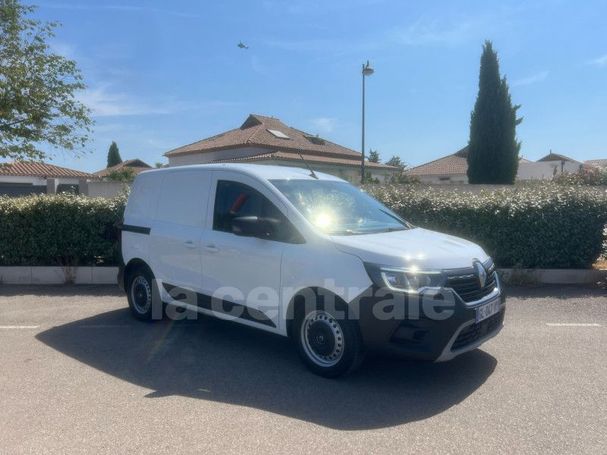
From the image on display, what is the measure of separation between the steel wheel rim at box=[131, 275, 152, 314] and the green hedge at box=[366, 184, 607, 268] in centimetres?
502

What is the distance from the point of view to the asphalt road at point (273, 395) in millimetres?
3400

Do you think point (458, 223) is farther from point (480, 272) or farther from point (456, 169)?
point (456, 169)

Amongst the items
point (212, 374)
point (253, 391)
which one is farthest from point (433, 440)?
point (212, 374)

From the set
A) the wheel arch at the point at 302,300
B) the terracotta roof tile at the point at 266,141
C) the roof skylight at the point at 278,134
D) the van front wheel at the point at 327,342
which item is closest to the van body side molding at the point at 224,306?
the wheel arch at the point at 302,300

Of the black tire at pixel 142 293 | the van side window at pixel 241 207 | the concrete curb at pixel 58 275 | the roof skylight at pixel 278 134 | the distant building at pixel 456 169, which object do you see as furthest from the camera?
the distant building at pixel 456 169

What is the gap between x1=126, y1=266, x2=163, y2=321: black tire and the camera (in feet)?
20.3

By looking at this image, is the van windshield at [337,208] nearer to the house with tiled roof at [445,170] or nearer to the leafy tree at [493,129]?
the leafy tree at [493,129]

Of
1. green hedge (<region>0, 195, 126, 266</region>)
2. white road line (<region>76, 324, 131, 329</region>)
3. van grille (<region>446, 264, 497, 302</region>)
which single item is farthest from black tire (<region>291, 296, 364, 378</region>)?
green hedge (<region>0, 195, 126, 266</region>)

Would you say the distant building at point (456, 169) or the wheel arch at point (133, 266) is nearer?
the wheel arch at point (133, 266)

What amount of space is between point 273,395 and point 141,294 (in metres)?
2.96

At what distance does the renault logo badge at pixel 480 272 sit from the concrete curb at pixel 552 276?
14.8 feet

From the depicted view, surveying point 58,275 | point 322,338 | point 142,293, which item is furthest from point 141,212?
point 58,275

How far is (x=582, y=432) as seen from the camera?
3490 mm

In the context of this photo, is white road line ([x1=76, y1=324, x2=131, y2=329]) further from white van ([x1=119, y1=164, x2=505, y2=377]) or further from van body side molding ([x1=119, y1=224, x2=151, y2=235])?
van body side molding ([x1=119, y1=224, x2=151, y2=235])
